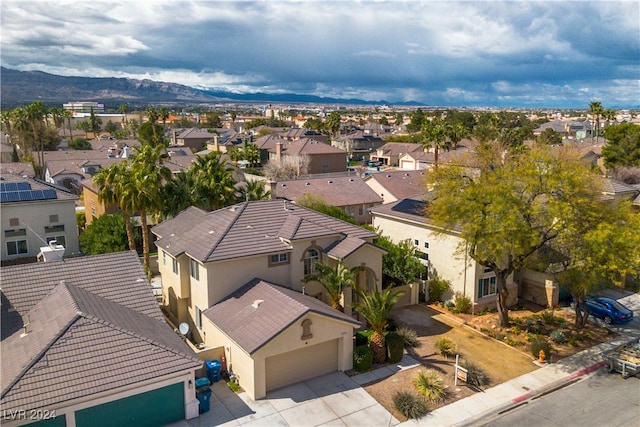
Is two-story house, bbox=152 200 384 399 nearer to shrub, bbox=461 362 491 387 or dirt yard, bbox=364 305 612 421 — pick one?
dirt yard, bbox=364 305 612 421

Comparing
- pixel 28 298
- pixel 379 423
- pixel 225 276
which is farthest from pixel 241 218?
pixel 379 423

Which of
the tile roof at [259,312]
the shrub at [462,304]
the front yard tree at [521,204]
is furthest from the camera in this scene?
the shrub at [462,304]

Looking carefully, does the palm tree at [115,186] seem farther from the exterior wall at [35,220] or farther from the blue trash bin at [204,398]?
the blue trash bin at [204,398]

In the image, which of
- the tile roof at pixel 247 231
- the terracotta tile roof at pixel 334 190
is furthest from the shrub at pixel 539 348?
the terracotta tile roof at pixel 334 190

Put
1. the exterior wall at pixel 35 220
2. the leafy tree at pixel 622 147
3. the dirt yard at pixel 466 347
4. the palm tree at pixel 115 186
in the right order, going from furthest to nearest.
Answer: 1. the leafy tree at pixel 622 147
2. the exterior wall at pixel 35 220
3. the palm tree at pixel 115 186
4. the dirt yard at pixel 466 347

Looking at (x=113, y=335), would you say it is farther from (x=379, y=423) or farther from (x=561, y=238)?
(x=561, y=238)

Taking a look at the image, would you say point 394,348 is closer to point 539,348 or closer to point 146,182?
point 539,348
